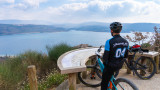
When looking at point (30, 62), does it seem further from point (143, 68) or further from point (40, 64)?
point (143, 68)

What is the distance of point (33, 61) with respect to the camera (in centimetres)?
702

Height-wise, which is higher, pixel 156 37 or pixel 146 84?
pixel 156 37

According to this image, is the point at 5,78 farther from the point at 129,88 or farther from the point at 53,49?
the point at 53,49

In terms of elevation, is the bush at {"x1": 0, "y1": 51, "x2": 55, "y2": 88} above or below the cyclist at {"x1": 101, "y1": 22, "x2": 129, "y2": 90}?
below

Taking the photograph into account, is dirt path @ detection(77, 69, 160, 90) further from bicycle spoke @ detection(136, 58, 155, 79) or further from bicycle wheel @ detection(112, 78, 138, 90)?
bicycle wheel @ detection(112, 78, 138, 90)

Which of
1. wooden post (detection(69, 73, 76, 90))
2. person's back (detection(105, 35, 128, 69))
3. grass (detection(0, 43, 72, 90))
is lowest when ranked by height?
grass (detection(0, 43, 72, 90))

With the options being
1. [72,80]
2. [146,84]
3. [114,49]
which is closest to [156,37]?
[146,84]

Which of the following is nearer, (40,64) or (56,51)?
(40,64)

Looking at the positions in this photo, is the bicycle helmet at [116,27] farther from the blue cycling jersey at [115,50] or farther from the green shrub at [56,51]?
the green shrub at [56,51]

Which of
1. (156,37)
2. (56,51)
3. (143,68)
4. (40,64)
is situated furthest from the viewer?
(56,51)

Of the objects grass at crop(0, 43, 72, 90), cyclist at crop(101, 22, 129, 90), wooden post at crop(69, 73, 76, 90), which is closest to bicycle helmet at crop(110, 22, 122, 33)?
cyclist at crop(101, 22, 129, 90)

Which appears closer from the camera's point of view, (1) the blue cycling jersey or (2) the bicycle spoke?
(1) the blue cycling jersey

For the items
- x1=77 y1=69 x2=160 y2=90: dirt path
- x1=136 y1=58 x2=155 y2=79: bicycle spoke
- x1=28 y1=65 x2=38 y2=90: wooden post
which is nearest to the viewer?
x1=28 y1=65 x2=38 y2=90: wooden post

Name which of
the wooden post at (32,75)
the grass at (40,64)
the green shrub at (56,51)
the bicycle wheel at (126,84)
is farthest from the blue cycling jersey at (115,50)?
the green shrub at (56,51)
